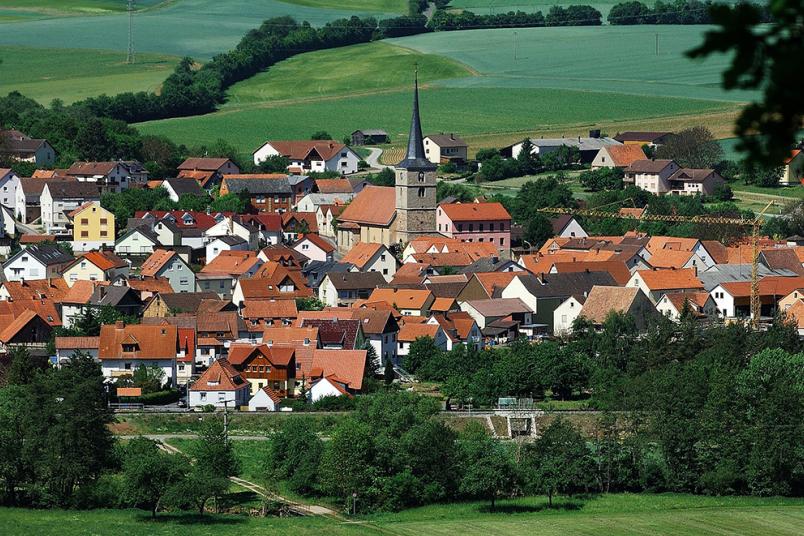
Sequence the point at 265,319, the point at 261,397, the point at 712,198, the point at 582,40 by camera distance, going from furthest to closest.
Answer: the point at 582,40 < the point at 712,198 < the point at 265,319 < the point at 261,397

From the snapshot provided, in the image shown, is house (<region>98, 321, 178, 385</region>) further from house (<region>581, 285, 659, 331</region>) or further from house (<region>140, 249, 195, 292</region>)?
house (<region>581, 285, 659, 331</region>)

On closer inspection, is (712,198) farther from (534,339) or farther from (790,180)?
(534,339)

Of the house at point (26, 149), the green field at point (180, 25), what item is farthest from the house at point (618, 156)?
the green field at point (180, 25)

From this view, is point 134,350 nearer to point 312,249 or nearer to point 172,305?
point 172,305

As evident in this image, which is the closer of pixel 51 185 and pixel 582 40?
pixel 51 185

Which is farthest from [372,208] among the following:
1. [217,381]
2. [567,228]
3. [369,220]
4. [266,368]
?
[217,381]

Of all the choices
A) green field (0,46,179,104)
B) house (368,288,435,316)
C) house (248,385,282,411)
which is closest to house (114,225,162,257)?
house (368,288,435,316)

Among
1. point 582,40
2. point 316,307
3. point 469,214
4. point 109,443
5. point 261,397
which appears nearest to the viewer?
point 109,443

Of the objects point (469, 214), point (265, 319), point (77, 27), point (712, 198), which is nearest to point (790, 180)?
point (712, 198)
